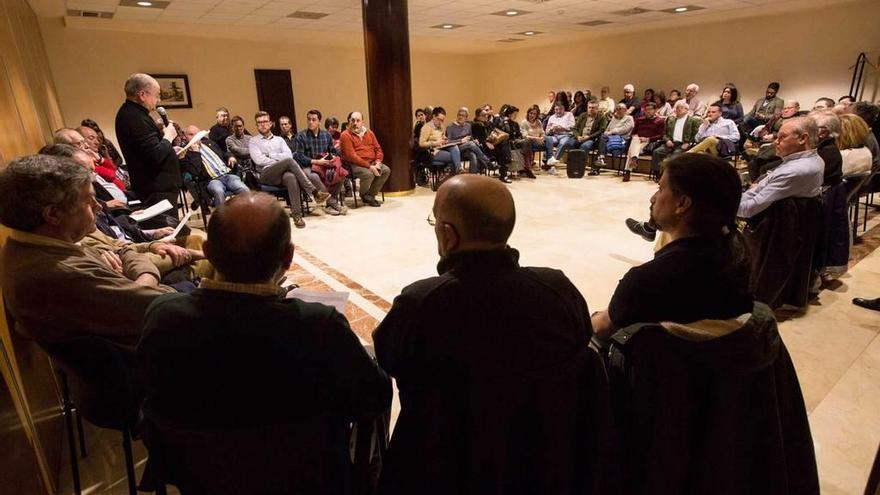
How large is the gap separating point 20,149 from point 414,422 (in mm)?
2765

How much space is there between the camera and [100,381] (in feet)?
4.50

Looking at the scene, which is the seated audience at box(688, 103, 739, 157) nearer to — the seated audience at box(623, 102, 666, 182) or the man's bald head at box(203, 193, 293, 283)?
the seated audience at box(623, 102, 666, 182)

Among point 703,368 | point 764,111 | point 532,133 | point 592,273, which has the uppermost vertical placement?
point 764,111

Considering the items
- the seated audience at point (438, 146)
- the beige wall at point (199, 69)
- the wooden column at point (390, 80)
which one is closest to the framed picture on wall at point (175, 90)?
the beige wall at point (199, 69)

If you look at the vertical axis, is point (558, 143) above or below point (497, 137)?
below

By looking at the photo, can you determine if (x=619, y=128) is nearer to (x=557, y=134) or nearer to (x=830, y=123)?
(x=557, y=134)

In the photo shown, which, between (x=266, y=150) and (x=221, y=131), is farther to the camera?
(x=221, y=131)

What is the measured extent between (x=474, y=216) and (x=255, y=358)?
536 mm

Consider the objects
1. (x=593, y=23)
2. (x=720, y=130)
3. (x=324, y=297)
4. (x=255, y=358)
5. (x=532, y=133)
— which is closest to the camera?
(x=255, y=358)

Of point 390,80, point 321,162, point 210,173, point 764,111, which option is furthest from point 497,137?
point 764,111

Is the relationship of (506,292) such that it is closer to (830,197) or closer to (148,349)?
(148,349)

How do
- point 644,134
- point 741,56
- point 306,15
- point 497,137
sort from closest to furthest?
point 497,137 → point 306,15 → point 644,134 → point 741,56

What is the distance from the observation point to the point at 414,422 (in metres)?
1.08

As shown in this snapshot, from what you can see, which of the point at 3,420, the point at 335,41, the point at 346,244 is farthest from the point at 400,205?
the point at 335,41
